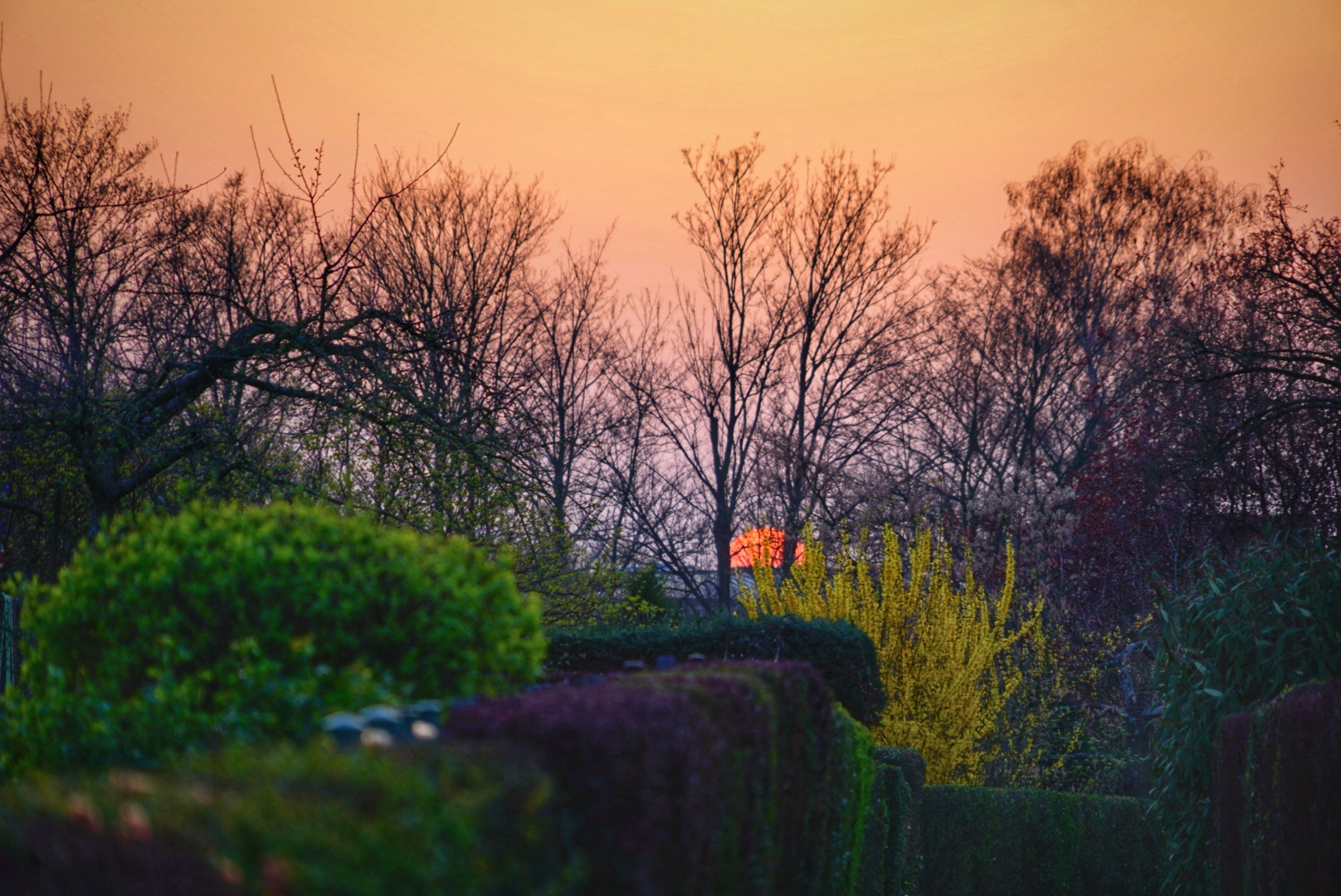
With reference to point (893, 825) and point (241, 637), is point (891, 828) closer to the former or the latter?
point (893, 825)

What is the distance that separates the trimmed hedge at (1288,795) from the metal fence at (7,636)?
823cm

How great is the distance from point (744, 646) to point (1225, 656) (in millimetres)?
3628

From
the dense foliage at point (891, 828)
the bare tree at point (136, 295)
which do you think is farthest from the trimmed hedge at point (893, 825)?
the bare tree at point (136, 295)

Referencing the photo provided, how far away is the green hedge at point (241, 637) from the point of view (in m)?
2.99

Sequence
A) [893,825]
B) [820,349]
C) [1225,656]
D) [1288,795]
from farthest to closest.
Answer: [820,349], [893,825], [1225,656], [1288,795]

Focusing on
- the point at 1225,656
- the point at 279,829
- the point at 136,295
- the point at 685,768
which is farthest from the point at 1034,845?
the point at 136,295

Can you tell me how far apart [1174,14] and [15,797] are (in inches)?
793

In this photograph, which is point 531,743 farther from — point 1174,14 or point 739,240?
point 739,240

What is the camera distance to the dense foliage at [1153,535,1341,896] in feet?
24.3

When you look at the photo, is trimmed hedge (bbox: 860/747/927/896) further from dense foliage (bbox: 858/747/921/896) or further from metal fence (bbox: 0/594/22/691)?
metal fence (bbox: 0/594/22/691)

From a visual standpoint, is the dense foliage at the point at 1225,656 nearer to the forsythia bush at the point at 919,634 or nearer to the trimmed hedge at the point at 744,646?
the trimmed hedge at the point at 744,646

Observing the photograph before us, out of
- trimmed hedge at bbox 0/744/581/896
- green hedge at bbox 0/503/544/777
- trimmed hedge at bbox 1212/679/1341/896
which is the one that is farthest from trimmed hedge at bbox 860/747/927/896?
trimmed hedge at bbox 0/744/581/896

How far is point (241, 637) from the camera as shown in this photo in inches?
131

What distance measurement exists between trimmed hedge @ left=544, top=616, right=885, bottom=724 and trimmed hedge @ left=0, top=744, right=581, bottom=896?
649cm
